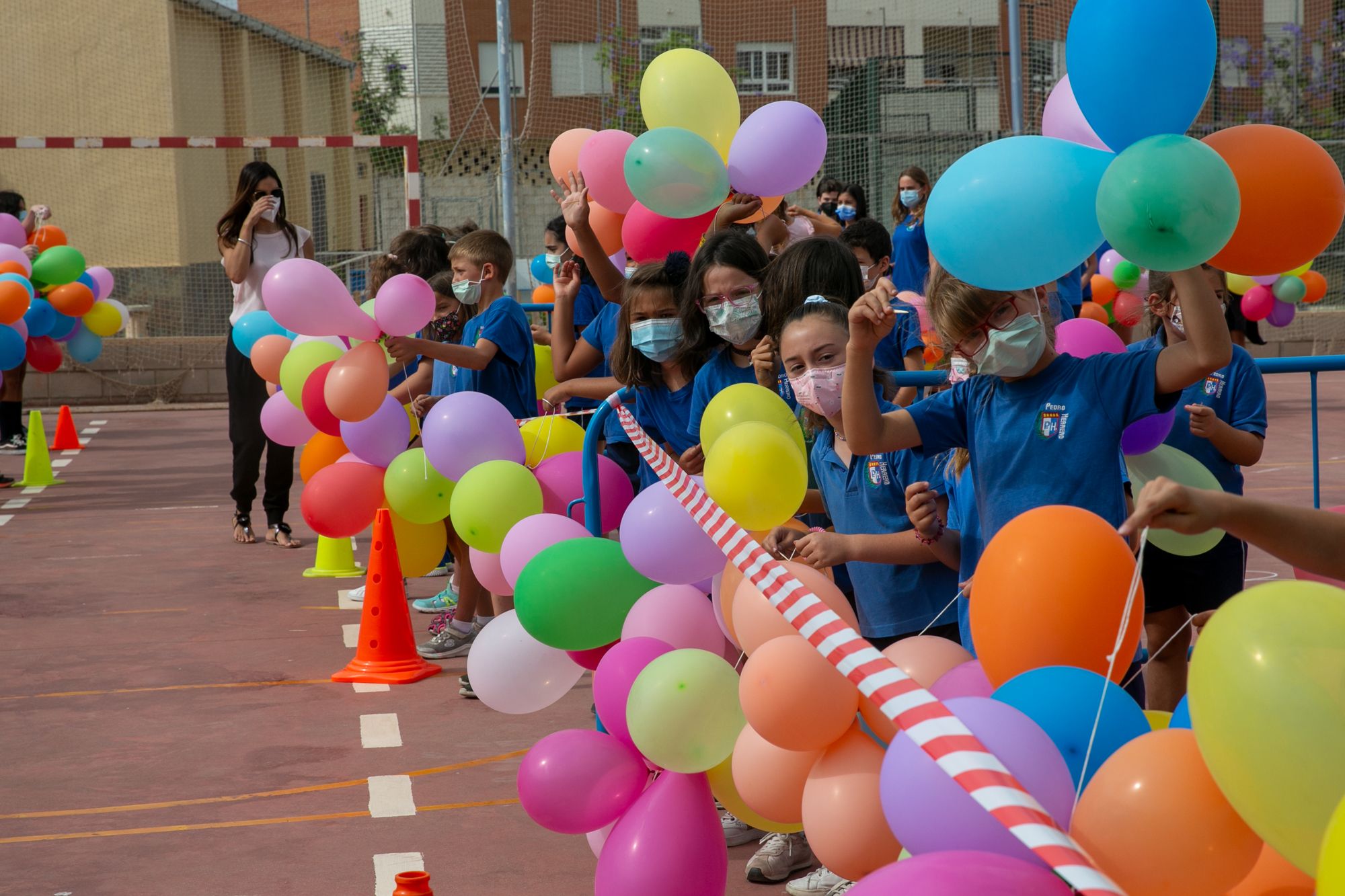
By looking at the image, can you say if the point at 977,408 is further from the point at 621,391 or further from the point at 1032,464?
the point at 621,391

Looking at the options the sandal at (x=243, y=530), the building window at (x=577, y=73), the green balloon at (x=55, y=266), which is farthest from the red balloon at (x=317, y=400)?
the building window at (x=577, y=73)

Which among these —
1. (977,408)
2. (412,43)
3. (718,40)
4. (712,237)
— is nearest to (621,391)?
(712,237)

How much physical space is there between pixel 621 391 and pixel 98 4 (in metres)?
21.5

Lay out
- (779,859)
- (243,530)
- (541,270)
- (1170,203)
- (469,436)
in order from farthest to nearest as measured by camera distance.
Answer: (541,270)
(243,530)
(469,436)
(779,859)
(1170,203)

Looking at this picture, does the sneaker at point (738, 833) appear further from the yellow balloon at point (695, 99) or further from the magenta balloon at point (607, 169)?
the yellow balloon at point (695, 99)

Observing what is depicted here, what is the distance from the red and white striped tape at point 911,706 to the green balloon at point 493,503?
4.35 feet

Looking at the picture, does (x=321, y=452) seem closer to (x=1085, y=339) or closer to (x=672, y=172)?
(x=672, y=172)

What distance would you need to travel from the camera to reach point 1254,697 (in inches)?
67.4

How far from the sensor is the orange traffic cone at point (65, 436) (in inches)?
562

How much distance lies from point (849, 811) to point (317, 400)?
399cm

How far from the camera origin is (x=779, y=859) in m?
3.78

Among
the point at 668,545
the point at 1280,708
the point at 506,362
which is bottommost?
the point at 668,545

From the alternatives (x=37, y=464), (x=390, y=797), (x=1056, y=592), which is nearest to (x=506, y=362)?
(x=390, y=797)

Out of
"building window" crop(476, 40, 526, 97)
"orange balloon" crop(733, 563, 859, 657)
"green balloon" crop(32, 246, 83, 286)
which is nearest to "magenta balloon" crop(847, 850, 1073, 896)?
"orange balloon" crop(733, 563, 859, 657)
